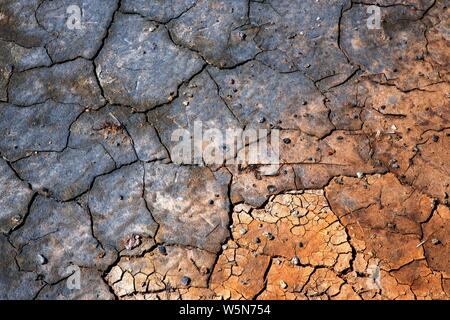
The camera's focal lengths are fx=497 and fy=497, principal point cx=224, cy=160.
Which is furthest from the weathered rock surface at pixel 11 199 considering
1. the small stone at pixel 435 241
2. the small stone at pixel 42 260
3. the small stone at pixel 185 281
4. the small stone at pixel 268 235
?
the small stone at pixel 435 241

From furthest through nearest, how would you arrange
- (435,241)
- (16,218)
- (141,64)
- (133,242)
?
(141,64), (16,218), (133,242), (435,241)

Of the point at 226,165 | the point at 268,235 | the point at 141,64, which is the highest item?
the point at 141,64

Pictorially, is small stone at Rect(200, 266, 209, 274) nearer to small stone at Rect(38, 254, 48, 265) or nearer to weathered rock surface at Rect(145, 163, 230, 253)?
weathered rock surface at Rect(145, 163, 230, 253)

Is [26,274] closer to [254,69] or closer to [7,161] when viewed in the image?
[7,161]

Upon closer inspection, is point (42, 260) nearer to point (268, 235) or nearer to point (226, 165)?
point (226, 165)

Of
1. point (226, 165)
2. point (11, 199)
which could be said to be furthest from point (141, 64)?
point (11, 199)

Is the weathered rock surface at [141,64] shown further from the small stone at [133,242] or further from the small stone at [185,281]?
the small stone at [185,281]

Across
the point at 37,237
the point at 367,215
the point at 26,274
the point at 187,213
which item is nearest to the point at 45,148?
the point at 37,237

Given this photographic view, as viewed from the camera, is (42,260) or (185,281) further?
(42,260)
